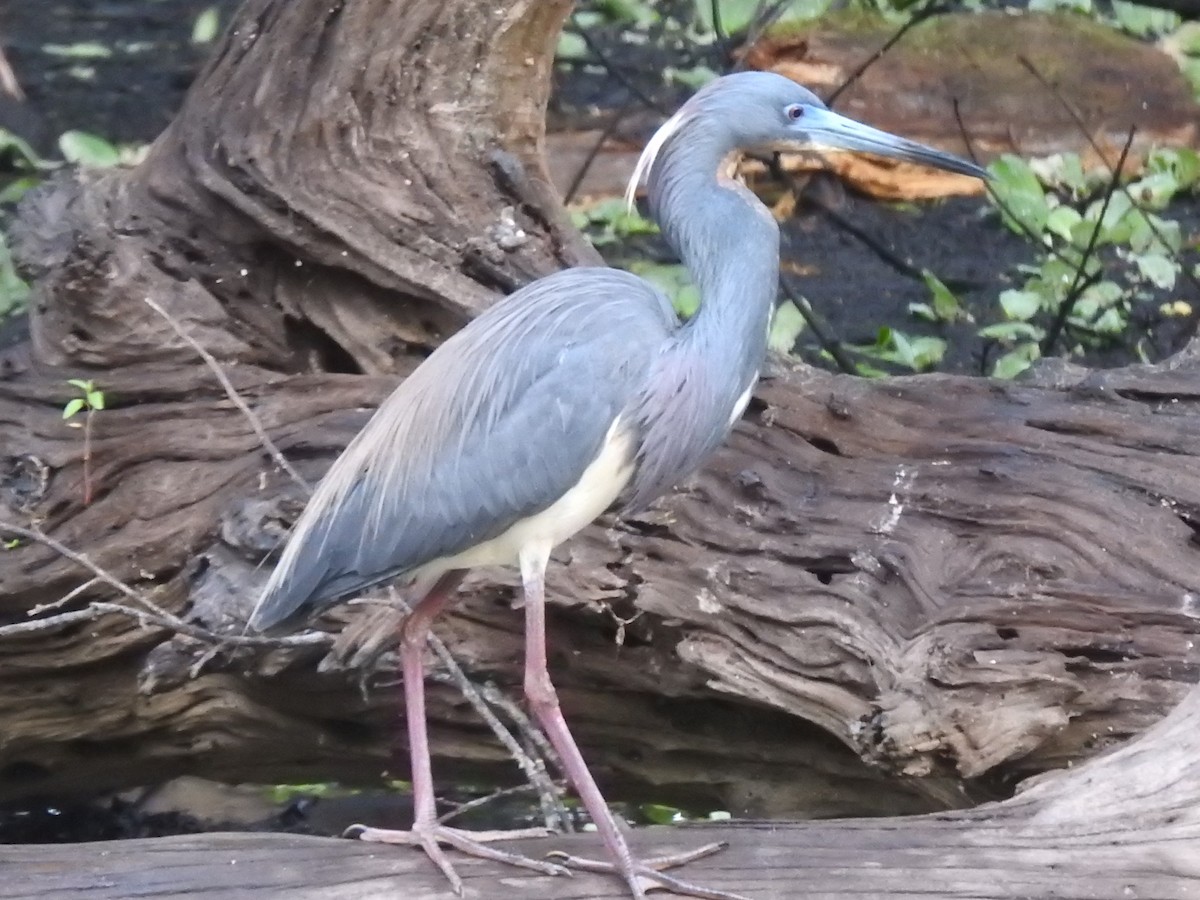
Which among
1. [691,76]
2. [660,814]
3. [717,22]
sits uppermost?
[717,22]

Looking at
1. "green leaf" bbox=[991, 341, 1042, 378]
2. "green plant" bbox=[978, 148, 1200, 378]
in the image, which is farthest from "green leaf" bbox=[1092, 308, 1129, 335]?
"green leaf" bbox=[991, 341, 1042, 378]

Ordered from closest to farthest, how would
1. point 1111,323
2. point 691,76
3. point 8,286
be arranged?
point 8,286
point 1111,323
point 691,76

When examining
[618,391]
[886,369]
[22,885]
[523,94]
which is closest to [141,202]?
[523,94]

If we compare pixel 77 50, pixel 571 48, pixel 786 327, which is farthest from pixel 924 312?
pixel 77 50

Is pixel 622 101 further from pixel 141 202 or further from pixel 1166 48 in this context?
pixel 141 202

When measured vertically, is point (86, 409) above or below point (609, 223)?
below

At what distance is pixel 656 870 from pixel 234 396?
1.22 m

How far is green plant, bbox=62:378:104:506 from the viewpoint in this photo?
289 centimetres

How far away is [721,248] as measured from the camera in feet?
8.09

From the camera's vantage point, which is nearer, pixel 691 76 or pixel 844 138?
pixel 844 138

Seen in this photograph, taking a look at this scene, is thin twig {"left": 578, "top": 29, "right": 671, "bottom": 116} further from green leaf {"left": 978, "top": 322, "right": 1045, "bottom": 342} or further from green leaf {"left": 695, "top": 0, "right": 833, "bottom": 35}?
green leaf {"left": 978, "top": 322, "right": 1045, "bottom": 342}

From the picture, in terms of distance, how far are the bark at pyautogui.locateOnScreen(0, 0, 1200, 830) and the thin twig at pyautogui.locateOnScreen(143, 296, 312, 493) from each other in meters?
0.04

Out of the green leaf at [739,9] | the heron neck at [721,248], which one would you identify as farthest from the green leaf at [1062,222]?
the heron neck at [721,248]

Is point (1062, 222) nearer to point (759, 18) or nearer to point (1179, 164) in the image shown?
point (1179, 164)
